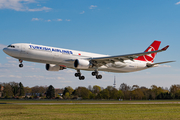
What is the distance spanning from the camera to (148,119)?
23.7 m

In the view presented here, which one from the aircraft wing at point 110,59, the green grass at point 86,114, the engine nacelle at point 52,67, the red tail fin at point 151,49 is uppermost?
the red tail fin at point 151,49

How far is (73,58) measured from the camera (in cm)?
4266

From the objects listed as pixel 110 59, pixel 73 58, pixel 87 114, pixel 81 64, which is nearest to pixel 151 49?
pixel 110 59

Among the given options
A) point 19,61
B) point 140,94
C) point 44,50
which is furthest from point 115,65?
point 140,94

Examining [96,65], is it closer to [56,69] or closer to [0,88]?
[56,69]

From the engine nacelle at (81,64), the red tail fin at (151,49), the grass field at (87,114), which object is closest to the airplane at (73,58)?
the engine nacelle at (81,64)

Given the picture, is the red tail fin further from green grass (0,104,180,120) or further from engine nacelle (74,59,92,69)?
green grass (0,104,180,120)

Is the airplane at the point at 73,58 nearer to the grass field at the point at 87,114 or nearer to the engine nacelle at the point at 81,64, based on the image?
the engine nacelle at the point at 81,64

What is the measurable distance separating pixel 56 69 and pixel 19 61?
1031 cm

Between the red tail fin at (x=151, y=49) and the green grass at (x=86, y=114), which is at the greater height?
the red tail fin at (x=151, y=49)

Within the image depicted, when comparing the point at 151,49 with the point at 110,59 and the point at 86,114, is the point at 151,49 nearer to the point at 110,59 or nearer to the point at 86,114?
the point at 110,59

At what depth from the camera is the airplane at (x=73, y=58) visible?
127ft

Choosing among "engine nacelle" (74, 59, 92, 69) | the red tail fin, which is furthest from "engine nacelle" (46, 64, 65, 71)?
the red tail fin

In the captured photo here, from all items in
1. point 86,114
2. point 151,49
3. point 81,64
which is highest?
point 151,49
